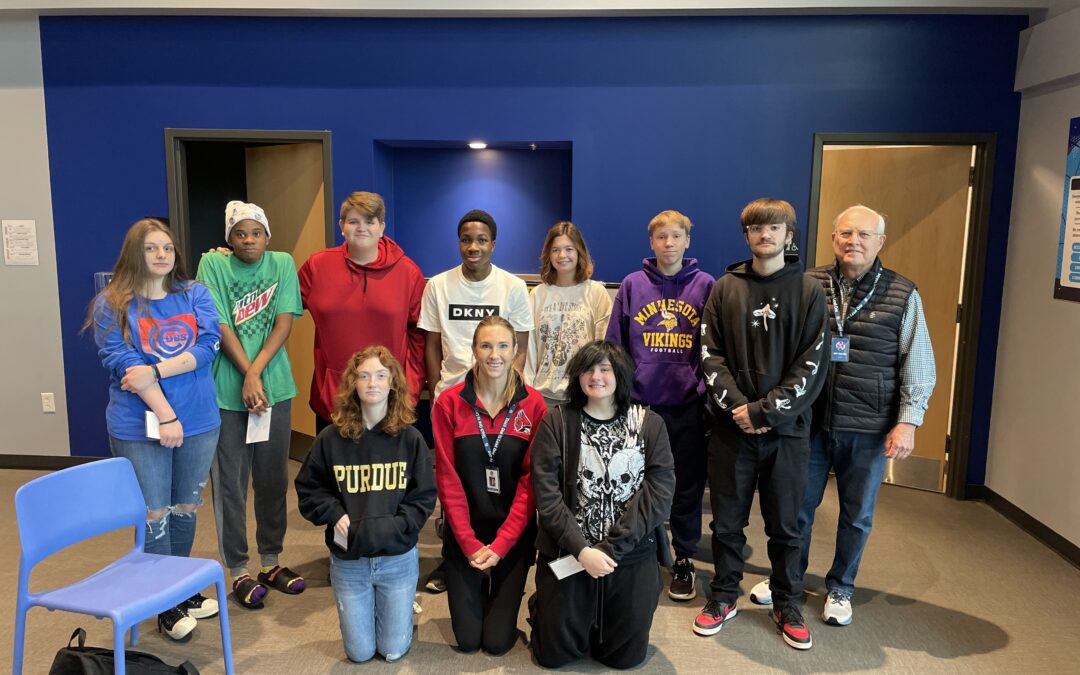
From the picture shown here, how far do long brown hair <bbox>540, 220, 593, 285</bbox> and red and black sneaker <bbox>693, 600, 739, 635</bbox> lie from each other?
1.41m

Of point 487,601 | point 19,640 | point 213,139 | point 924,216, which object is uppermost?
point 213,139

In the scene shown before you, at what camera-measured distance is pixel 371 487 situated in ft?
8.00

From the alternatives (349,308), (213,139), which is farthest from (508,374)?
(213,139)

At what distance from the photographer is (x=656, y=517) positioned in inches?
94.6

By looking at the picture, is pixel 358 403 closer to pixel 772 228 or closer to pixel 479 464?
pixel 479 464

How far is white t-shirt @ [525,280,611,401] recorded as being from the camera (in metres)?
3.08

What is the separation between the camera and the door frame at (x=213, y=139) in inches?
164

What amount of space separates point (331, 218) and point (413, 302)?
1.42 m

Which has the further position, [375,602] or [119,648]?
[375,602]

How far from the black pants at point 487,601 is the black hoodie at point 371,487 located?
223 mm

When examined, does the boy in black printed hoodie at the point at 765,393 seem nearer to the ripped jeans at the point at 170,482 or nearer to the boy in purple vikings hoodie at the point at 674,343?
the boy in purple vikings hoodie at the point at 674,343

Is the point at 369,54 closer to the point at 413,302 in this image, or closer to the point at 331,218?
the point at 331,218

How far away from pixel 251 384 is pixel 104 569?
81 cm

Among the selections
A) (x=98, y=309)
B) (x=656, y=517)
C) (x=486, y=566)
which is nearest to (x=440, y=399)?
(x=486, y=566)
